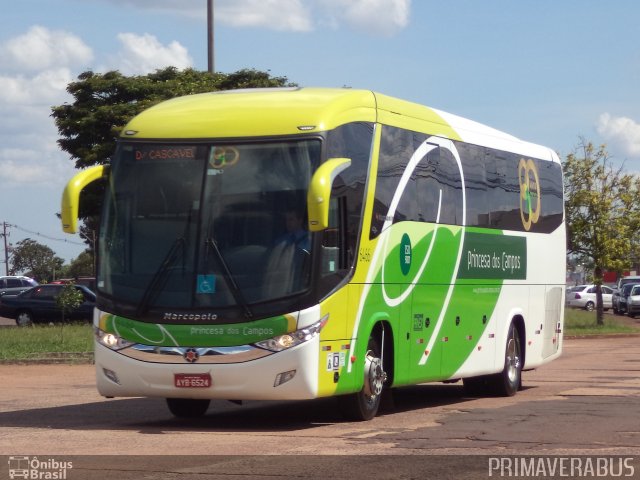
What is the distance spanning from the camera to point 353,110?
1412 centimetres

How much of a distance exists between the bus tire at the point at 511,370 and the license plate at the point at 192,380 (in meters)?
6.91

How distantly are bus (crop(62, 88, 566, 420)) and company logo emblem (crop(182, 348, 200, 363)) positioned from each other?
0.02 meters

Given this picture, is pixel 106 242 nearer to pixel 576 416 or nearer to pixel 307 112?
pixel 307 112

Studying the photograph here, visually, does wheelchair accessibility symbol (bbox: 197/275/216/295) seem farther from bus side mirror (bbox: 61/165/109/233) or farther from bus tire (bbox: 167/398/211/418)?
bus tire (bbox: 167/398/211/418)

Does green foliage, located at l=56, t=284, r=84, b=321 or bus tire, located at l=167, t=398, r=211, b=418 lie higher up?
green foliage, located at l=56, t=284, r=84, b=321

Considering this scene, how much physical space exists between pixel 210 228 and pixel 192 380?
5.18 feet

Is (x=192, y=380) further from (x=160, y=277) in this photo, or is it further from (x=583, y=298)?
(x=583, y=298)

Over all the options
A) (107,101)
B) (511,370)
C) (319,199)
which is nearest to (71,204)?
(319,199)

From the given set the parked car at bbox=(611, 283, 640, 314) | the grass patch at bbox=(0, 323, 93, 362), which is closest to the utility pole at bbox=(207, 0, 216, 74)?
the grass patch at bbox=(0, 323, 93, 362)

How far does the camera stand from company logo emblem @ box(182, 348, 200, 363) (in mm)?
13016

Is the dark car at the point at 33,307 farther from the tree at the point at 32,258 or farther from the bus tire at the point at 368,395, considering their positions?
the tree at the point at 32,258

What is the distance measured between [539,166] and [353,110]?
747cm

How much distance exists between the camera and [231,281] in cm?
1299

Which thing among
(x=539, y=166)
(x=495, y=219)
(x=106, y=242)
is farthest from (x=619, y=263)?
(x=106, y=242)
